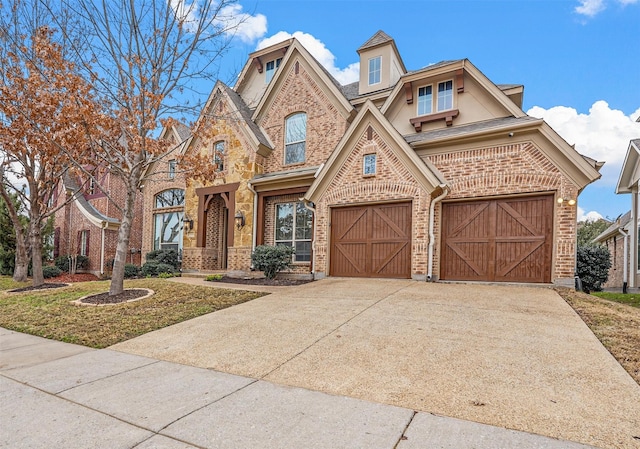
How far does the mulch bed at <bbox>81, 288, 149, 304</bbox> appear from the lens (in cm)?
791

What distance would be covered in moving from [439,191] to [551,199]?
106 inches

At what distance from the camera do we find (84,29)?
9375 mm

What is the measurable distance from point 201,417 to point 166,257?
13603 millimetres

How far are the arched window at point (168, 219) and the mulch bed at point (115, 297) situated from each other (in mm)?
6935

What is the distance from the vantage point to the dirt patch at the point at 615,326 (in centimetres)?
391

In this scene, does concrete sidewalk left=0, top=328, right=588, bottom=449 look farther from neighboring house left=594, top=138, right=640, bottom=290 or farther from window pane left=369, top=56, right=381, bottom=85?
neighboring house left=594, top=138, right=640, bottom=290

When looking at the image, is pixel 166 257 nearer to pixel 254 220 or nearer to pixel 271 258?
pixel 254 220

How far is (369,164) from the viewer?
1077 cm

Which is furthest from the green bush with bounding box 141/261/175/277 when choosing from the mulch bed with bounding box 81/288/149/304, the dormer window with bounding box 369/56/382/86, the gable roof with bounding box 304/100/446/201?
the dormer window with bounding box 369/56/382/86

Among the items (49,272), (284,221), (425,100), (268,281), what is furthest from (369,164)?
(49,272)

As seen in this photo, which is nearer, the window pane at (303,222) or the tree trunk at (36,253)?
the tree trunk at (36,253)

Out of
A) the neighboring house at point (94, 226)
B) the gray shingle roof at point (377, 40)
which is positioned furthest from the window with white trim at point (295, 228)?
the neighboring house at point (94, 226)

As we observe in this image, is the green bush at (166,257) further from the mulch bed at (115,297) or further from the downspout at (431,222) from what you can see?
the downspout at (431,222)

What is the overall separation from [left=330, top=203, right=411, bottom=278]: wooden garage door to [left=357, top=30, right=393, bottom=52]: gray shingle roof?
8.00 m
